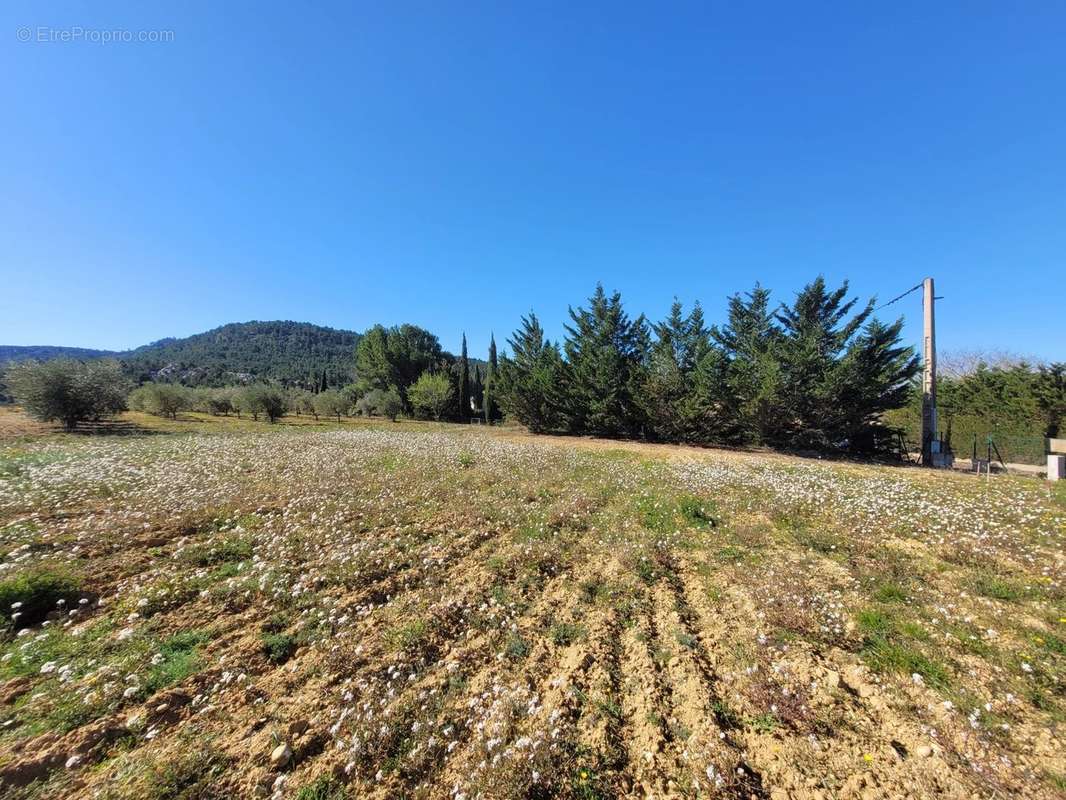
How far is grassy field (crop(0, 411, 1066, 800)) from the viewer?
317 cm

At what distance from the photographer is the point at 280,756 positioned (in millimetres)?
3172

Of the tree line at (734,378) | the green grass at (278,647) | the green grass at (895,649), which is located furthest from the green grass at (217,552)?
the tree line at (734,378)

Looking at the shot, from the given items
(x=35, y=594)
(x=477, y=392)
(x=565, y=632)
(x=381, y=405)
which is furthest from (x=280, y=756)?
(x=477, y=392)

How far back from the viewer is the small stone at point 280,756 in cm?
316

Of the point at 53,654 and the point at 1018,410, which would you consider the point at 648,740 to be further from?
the point at 1018,410

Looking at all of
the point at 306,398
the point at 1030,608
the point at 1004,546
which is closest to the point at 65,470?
the point at 1030,608

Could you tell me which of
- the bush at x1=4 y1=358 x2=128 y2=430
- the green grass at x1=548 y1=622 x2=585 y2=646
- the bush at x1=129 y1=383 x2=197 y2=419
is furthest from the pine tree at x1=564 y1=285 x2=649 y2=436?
the bush at x1=129 y1=383 x2=197 y2=419

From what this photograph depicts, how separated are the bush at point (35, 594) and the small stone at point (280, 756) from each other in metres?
4.68

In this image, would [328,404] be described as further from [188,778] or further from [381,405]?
[188,778]

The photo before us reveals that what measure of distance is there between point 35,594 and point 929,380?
1313 inches

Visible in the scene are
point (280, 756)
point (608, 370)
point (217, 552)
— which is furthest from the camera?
point (608, 370)

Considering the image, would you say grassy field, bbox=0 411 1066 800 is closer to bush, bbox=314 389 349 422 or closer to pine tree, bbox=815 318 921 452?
pine tree, bbox=815 318 921 452

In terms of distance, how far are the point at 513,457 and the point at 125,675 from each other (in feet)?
47.7

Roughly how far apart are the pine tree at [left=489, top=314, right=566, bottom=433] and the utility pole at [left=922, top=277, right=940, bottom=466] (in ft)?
78.5
